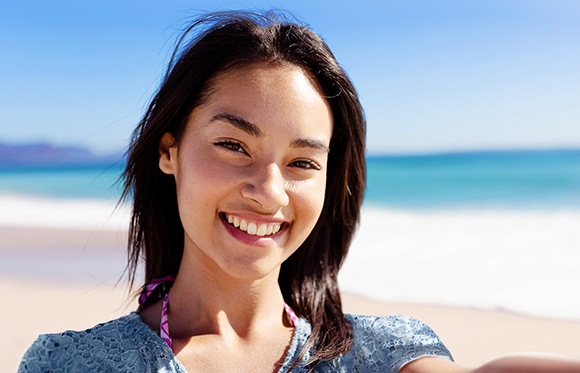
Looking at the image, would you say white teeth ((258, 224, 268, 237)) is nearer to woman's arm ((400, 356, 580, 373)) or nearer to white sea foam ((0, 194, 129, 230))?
woman's arm ((400, 356, 580, 373))

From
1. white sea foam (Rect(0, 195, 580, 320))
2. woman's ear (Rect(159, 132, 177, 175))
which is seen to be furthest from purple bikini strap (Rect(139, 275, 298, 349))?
white sea foam (Rect(0, 195, 580, 320))

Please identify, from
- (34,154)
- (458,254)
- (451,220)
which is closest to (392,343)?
(458,254)

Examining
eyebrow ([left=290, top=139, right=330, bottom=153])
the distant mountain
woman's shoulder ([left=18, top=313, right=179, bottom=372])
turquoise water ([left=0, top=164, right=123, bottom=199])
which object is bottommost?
woman's shoulder ([left=18, top=313, right=179, bottom=372])

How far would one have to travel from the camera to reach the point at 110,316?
5910 millimetres

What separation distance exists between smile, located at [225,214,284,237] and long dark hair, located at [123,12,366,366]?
34cm

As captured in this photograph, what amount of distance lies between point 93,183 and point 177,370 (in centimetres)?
1529

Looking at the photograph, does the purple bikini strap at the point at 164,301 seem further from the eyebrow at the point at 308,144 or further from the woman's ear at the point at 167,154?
the eyebrow at the point at 308,144

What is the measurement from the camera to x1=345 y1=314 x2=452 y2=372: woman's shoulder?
248 cm

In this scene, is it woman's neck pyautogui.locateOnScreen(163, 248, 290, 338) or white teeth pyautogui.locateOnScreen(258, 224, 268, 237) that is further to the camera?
woman's neck pyautogui.locateOnScreen(163, 248, 290, 338)

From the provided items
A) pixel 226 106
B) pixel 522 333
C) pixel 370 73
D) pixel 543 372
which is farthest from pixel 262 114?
pixel 370 73

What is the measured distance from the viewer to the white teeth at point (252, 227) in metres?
2.36

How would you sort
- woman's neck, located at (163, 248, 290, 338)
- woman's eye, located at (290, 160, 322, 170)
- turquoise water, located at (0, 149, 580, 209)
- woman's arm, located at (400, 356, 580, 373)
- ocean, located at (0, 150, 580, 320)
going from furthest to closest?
turquoise water, located at (0, 149, 580, 209), ocean, located at (0, 150, 580, 320), woman's neck, located at (163, 248, 290, 338), woman's eye, located at (290, 160, 322, 170), woman's arm, located at (400, 356, 580, 373)

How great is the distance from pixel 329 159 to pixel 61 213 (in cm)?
1085

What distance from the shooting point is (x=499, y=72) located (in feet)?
74.1
